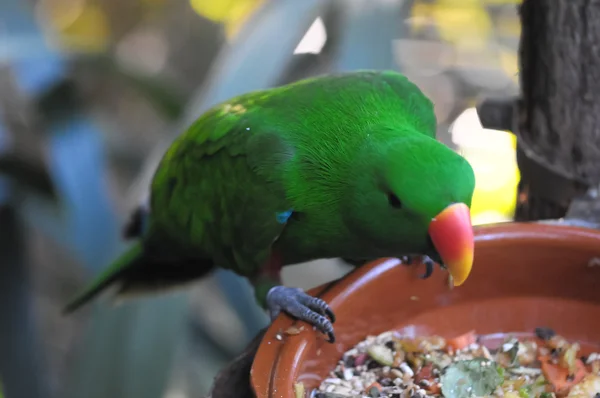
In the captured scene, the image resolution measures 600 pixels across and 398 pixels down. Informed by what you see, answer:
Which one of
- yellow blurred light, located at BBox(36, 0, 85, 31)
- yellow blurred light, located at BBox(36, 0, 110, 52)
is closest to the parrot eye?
yellow blurred light, located at BBox(36, 0, 110, 52)

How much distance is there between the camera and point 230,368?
0.65m

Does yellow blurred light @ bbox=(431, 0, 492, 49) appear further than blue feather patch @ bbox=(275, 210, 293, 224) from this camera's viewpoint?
Yes

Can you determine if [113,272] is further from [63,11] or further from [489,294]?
[63,11]

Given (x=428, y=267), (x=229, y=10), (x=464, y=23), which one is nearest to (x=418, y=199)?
(x=428, y=267)

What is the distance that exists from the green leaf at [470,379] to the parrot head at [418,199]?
102 millimetres

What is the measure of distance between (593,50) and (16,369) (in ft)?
4.47

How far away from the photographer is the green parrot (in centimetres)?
60

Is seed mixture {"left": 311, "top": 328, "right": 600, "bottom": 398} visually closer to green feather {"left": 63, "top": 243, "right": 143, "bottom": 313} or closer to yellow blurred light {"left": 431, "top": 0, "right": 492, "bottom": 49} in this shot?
green feather {"left": 63, "top": 243, "right": 143, "bottom": 313}

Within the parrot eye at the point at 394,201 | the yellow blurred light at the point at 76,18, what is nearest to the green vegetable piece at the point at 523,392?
the parrot eye at the point at 394,201

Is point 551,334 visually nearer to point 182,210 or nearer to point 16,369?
point 182,210

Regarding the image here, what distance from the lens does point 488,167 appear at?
1.65 metres

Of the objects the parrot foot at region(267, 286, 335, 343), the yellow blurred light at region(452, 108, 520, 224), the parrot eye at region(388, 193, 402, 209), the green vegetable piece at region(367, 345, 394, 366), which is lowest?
the yellow blurred light at region(452, 108, 520, 224)

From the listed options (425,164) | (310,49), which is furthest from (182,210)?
(310,49)

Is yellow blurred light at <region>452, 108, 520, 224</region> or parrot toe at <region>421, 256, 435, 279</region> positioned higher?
parrot toe at <region>421, 256, 435, 279</region>
